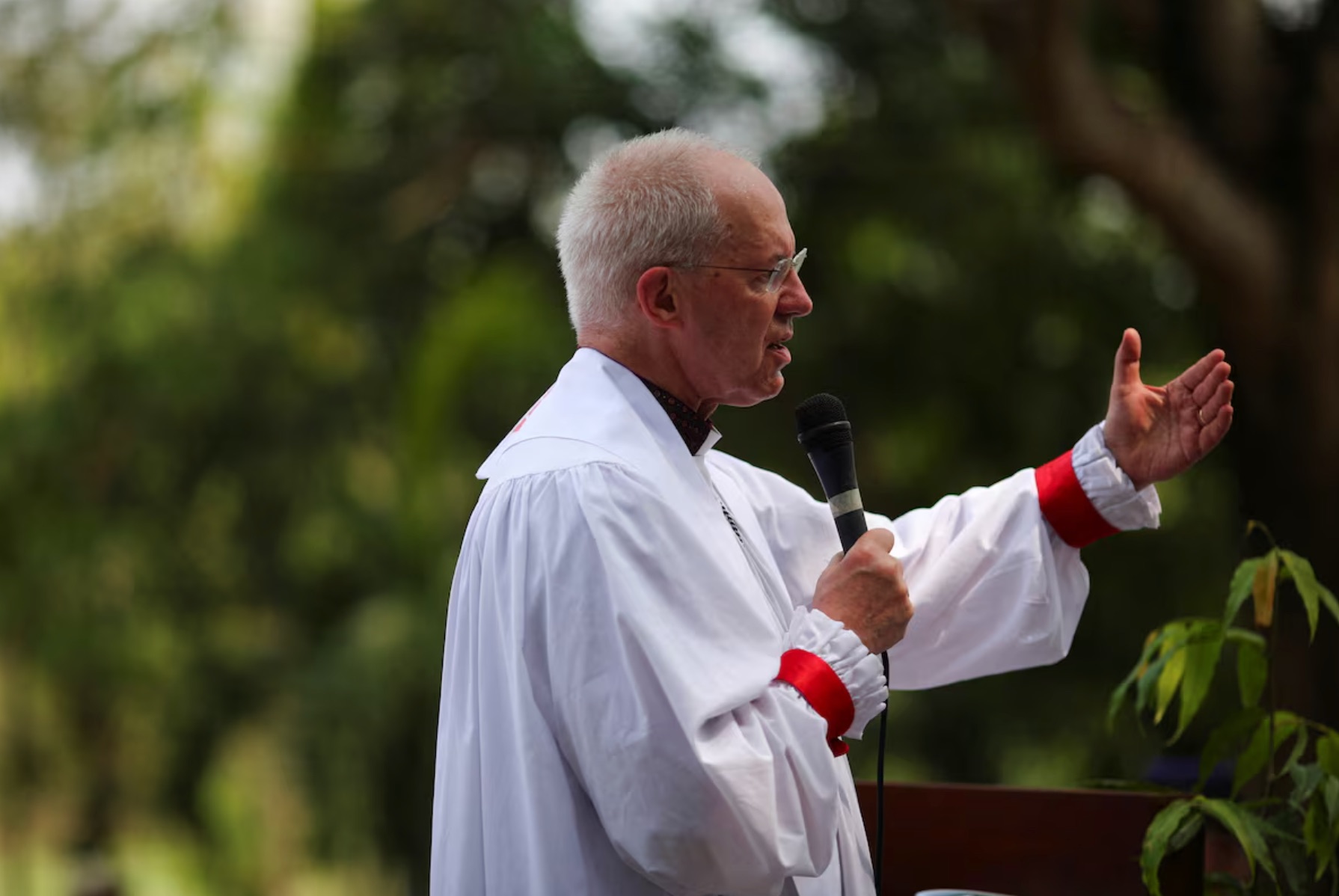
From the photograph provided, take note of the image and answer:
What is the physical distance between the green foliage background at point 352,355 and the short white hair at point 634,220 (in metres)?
5.68

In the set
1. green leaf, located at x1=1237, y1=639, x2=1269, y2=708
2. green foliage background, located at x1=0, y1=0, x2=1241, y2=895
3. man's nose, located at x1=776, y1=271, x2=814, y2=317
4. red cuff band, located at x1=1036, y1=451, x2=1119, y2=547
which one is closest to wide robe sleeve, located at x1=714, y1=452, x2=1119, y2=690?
red cuff band, located at x1=1036, y1=451, x2=1119, y2=547

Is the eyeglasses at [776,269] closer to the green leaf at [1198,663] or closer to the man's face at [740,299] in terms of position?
the man's face at [740,299]

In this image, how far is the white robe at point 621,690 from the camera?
1.61 meters

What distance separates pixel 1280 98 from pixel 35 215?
7.63 meters

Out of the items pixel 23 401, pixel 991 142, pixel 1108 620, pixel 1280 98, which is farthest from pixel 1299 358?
pixel 23 401

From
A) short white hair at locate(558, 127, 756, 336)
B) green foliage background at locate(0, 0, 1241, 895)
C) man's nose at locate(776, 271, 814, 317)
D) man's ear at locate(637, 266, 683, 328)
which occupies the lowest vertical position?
green foliage background at locate(0, 0, 1241, 895)

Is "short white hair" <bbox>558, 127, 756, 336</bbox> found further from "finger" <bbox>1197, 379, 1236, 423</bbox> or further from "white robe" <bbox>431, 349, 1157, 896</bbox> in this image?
"finger" <bbox>1197, 379, 1236, 423</bbox>

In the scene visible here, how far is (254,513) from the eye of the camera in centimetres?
988

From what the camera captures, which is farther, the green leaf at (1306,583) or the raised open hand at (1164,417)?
the raised open hand at (1164,417)

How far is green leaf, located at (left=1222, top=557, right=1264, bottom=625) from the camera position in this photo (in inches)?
81.7

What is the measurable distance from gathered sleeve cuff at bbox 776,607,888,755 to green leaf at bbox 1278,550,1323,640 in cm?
67

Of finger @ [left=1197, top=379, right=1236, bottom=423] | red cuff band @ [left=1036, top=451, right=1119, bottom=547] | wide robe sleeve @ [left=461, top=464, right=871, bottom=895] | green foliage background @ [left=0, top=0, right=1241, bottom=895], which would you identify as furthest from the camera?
green foliage background @ [left=0, top=0, right=1241, bottom=895]

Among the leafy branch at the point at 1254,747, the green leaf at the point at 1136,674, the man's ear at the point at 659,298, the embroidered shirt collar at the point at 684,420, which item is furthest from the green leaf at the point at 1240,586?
the man's ear at the point at 659,298

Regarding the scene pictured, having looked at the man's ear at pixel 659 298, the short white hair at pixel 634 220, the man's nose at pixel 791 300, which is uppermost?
the short white hair at pixel 634 220
